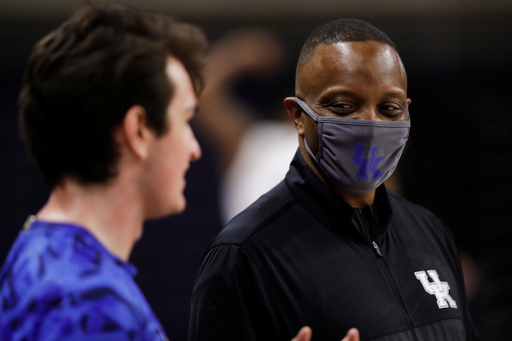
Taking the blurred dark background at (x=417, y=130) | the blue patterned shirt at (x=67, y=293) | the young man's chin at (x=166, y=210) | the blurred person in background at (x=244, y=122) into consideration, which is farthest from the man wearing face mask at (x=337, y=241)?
the blurred dark background at (x=417, y=130)

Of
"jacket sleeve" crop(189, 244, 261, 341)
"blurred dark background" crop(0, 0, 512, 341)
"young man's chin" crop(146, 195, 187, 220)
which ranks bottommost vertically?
"blurred dark background" crop(0, 0, 512, 341)

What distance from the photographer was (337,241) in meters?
1.59

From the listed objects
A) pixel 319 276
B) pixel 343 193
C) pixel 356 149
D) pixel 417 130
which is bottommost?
pixel 417 130

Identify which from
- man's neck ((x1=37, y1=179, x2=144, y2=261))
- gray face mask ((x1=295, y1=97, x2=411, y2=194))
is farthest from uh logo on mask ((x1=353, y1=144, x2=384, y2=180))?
man's neck ((x1=37, y1=179, x2=144, y2=261))

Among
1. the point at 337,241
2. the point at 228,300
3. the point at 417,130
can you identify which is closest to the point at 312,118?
the point at 337,241

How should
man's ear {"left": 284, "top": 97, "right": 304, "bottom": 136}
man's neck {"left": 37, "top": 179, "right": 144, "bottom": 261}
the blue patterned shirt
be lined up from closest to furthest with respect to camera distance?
1. the blue patterned shirt
2. man's neck {"left": 37, "top": 179, "right": 144, "bottom": 261}
3. man's ear {"left": 284, "top": 97, "right": 304, "bottom": 136}

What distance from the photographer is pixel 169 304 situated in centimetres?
477

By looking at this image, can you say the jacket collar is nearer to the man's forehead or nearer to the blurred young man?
the man's forehead

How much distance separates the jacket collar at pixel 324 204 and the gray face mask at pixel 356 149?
5cm

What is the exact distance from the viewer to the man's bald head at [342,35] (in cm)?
166

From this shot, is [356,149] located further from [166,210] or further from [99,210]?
[99,210]

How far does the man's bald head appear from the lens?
1.66 metres

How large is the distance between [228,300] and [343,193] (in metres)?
0.49

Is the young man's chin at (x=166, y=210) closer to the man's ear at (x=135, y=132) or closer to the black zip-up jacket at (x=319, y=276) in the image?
the man's ear at (x=135, y=132)
